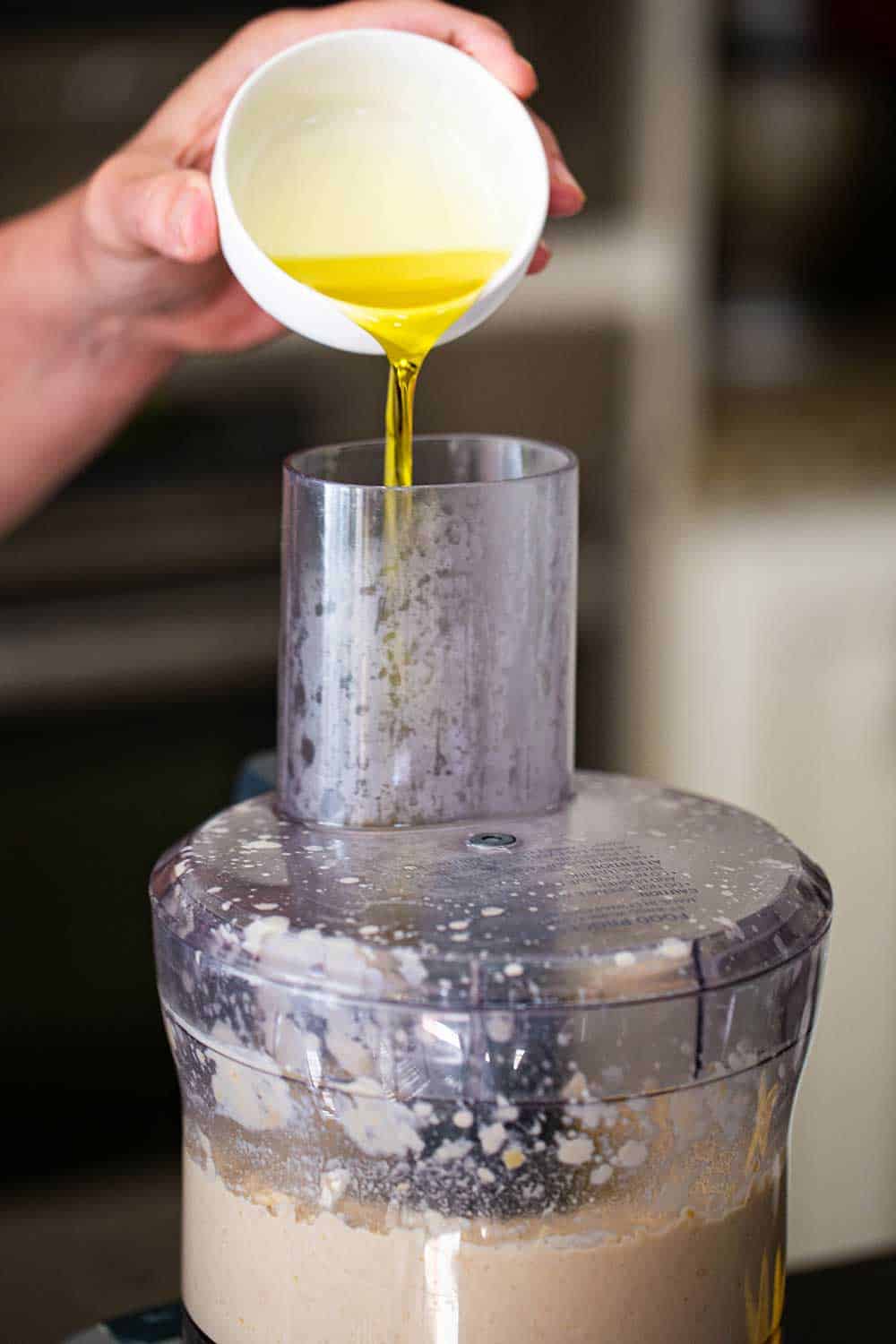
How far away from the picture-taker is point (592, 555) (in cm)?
203

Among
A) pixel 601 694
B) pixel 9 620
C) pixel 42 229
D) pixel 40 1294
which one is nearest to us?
pixel 40 1294

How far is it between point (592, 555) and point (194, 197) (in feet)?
4.50

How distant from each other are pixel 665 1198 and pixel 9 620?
1.37m

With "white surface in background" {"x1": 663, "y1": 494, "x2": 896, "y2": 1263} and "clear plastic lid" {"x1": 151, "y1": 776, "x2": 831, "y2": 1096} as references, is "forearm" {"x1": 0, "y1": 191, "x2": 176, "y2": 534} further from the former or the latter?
"white surface in background" {"x1": 663, "y1": 494, "x2": 896, "y2": 1263}

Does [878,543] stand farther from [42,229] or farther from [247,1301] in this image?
[247,1301]

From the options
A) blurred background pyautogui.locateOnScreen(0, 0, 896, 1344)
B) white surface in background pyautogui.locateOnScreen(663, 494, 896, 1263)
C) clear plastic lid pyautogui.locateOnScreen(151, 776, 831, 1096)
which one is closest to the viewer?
clear plastic lid pyautogui.locateOnScreen(151, 776, 831, 1096)

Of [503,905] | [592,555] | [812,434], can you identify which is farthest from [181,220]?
[812,434]

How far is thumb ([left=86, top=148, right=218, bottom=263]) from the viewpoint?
677 millimetres

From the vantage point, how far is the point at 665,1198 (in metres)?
0.52

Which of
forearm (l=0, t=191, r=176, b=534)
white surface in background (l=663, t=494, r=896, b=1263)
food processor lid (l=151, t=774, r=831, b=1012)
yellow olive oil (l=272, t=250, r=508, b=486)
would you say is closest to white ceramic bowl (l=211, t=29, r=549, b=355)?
yellow olive oil (l=272, t=250, r=508, b=486)

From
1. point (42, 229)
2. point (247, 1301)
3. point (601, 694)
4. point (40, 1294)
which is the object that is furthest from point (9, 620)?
point (247, 1301)

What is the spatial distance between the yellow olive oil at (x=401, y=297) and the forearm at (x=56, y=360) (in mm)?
280

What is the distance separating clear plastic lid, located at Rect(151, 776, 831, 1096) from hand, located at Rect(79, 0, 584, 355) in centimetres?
26

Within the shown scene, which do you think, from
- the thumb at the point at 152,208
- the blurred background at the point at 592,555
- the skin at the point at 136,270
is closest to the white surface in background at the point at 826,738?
the blurred background at the point at 592,555
